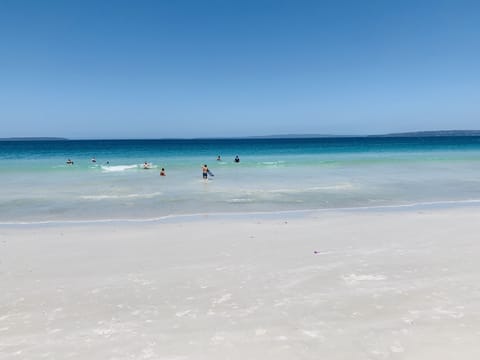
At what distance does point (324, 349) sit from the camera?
4559 mm

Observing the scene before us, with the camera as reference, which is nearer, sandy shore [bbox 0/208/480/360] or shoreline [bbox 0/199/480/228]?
sandy shore [bbox 0/208/480/360]

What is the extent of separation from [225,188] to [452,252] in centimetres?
1407

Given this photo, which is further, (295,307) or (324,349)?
(295,307)

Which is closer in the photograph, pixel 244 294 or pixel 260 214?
pixel 244 294

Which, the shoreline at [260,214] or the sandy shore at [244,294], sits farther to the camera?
the shoreline at [260,214]

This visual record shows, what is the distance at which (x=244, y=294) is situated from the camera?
6168 millimetres

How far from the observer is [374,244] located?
354 inches

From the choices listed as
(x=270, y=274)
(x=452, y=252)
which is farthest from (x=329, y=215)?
(x=270, y=274)

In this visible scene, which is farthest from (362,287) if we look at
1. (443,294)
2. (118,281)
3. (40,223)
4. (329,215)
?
(40,223)

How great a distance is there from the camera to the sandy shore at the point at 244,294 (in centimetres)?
466

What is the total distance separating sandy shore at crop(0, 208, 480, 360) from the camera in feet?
15.3

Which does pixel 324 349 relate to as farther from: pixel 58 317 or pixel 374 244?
pixel 374 244

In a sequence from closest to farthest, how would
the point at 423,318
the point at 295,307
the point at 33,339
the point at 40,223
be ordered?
1. the point at 33,339
2. the point at 423,318
3. the point at 295,307
4. the point at 40,223

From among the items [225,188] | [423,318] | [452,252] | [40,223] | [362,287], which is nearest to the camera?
[423,318]
